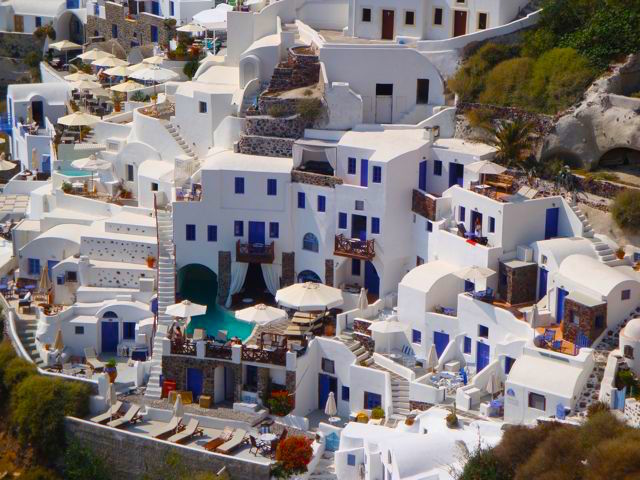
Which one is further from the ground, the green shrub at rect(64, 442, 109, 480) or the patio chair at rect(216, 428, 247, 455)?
the patio chair at rect(216, 428, 247, 455)

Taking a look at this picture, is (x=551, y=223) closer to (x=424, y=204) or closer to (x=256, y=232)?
(x=424, y=204)

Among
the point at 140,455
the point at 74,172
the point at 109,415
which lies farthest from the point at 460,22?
the point at 140,455

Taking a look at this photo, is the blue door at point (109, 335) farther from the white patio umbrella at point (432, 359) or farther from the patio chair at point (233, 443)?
the white patio umbrella at point (432, 359)

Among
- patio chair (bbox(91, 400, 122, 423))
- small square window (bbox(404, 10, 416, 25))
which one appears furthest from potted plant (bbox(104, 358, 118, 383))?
small square window (bbox(404, 10, 416, 25))

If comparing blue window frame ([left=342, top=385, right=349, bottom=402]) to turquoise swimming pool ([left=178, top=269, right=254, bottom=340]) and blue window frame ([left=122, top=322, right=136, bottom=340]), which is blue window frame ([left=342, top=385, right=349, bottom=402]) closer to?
turquoise swimming pool ([left=178, top=269, right=254, bottom=340])

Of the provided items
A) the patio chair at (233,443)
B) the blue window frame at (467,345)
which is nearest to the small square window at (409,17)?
the blue window frame at (467,345)

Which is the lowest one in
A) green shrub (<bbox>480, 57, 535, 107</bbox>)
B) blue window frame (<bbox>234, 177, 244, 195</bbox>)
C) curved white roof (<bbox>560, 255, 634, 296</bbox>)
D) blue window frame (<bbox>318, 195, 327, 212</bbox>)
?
curved white roof (<bbox>560, 255, 634, 296</bbox>)
